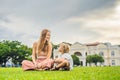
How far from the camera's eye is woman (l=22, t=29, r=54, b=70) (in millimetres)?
11234

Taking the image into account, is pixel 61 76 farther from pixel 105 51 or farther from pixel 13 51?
pixel 105 51

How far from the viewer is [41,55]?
459 inches

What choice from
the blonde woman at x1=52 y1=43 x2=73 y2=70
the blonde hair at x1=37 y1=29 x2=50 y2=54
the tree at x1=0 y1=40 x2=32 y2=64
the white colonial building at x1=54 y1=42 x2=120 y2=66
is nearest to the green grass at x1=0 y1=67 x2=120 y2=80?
the blonde woman at x1=52 y1=43 x2=73 y2=70

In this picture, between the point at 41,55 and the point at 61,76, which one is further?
the point at 41,55

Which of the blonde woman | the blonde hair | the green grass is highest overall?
the blonde hair

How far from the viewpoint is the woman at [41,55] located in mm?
11234

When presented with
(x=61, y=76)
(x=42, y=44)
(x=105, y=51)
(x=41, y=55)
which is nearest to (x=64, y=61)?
(x=41, y=55)

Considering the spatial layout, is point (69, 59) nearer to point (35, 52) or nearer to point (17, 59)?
point (35, 52)

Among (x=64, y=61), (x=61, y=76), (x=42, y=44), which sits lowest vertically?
(x=61, y=76)

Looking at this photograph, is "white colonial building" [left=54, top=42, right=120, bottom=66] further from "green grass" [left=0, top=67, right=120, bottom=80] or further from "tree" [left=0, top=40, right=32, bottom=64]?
"green grass" [left=0, top=67, right=120, bottom=80]

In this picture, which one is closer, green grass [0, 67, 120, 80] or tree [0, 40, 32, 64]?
green grass [0, 67, 120, 80]

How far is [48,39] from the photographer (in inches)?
452

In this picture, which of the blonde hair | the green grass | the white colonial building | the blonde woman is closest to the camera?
the green grass

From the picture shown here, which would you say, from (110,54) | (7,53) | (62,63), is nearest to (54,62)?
(62,63)
